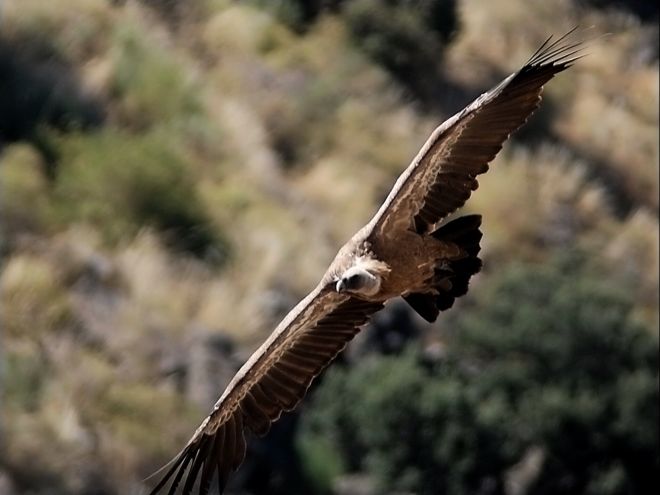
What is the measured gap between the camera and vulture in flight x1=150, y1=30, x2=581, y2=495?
396 inches

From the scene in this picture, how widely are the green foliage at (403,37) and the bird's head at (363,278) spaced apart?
2062cm

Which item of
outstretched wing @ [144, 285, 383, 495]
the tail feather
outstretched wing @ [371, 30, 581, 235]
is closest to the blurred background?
outstretched wing @ [144, 285, 383, 495]

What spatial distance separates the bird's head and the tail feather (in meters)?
0.46

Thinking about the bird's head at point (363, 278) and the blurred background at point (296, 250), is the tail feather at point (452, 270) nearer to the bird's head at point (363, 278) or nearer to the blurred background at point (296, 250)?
the bird's head at point (363, 278)

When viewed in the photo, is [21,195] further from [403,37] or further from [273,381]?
[273,381]

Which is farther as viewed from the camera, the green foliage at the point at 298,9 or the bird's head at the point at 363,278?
the green foliage at the point at 298,9

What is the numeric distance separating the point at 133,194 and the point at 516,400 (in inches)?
234

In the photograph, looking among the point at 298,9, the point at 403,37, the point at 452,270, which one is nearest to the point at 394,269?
the point at 452,270

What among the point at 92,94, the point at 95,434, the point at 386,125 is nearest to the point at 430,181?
the point at 95,434

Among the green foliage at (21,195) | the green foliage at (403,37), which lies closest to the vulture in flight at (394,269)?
the green foliage at (21,195)

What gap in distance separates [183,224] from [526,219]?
5.83 metres

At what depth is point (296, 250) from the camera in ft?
77.7

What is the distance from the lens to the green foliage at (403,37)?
30.8m

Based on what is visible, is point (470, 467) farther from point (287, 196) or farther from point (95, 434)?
point (287, 196)
